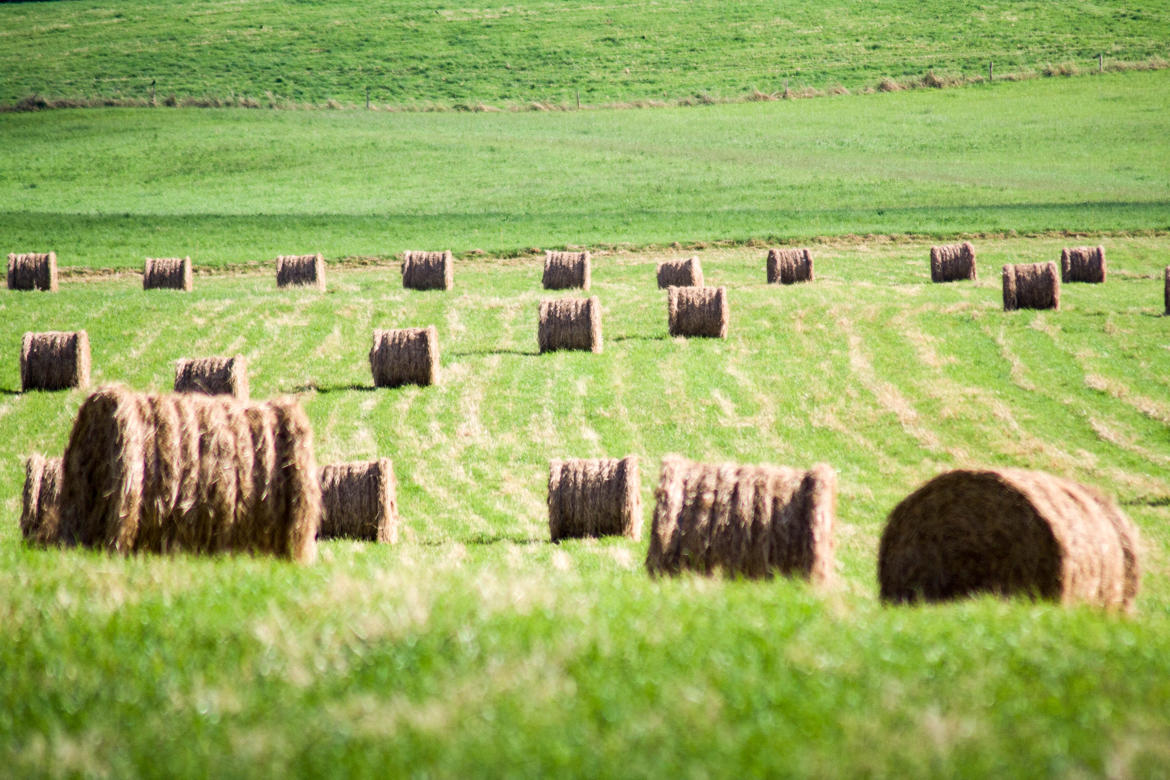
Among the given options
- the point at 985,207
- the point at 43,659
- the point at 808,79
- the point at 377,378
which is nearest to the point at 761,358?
the point at 377,378

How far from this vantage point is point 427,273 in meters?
33.8

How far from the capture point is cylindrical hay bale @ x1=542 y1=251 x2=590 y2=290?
3372cm

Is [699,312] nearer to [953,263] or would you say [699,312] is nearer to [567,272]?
[567,272]

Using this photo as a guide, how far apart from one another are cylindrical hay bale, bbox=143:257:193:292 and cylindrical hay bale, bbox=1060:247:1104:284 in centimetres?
2463

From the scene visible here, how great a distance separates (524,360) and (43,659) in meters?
18.6

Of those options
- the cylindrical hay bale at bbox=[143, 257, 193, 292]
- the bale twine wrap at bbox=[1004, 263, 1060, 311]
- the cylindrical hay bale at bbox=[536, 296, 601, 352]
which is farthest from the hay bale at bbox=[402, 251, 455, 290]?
the bale twine wrap at bbox=[1004, 263, 1060, 311]

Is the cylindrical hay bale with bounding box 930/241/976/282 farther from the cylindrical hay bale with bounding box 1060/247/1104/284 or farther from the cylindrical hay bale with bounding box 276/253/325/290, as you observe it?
the cylindrical hay bale with bounding box 276/253/325/290

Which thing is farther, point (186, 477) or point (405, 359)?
point (405, 359)

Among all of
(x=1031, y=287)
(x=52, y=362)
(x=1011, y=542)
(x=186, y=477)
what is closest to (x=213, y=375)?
(x=52, y=362)

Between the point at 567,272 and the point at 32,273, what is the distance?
15364 mm

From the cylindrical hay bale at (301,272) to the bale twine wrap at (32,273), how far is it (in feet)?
21.5

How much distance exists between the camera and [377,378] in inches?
917

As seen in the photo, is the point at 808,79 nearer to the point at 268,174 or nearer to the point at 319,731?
the point at 268,174

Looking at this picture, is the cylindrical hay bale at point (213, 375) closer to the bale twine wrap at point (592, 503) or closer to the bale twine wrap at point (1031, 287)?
the bale twine wrap at point (592, 503)
